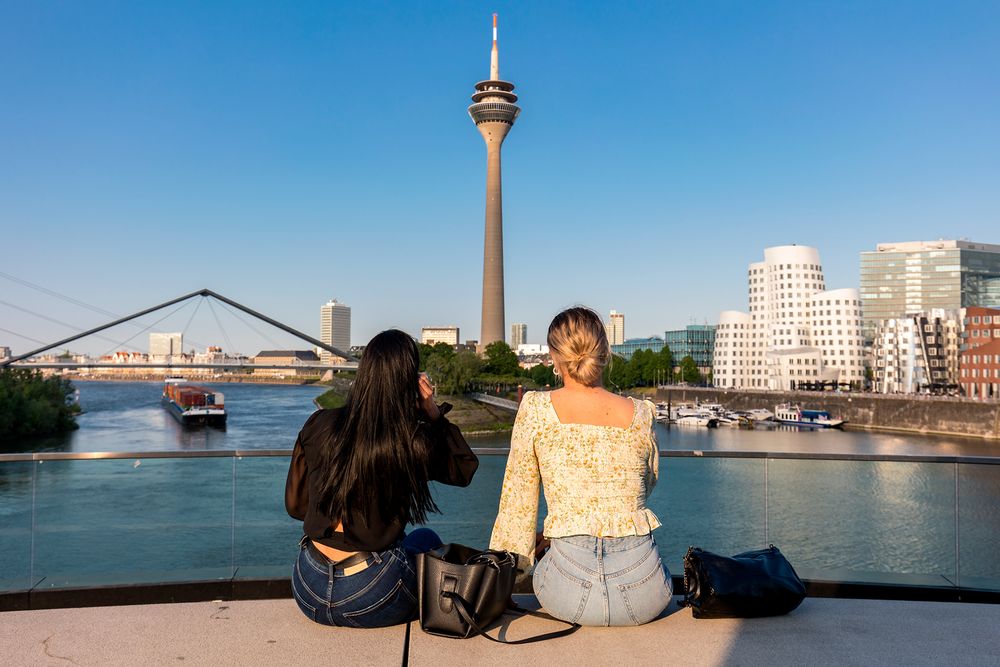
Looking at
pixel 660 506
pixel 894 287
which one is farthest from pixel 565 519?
pixel 894 287

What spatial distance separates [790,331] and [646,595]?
77.4m

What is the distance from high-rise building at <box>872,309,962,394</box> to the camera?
64.4 metres

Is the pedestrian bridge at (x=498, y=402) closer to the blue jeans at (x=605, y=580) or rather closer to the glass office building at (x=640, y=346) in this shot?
the blue jeans at (x=605, y=580)

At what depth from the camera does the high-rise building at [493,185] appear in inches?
3676

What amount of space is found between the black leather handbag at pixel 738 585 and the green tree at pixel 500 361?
7339 cm

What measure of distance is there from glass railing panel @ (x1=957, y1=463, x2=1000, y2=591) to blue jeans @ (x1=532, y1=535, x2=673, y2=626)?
6.67ft

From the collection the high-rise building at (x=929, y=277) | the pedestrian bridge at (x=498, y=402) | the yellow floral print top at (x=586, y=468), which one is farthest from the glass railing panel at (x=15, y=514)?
the high-rise building at (x=929, y=277)

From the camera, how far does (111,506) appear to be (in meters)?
5.52

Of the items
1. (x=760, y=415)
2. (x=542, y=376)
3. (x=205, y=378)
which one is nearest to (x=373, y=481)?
(x=760, y=415)

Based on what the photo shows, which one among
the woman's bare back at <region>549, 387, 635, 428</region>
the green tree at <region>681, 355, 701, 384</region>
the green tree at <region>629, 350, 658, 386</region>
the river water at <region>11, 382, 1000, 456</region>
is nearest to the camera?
the woman's bare back at <region>549, 387, 635, 428</region>

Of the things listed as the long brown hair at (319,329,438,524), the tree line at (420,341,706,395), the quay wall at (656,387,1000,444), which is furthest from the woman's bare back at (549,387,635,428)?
the tree line at (420,341,706,395)

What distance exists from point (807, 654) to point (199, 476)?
11.7 ft

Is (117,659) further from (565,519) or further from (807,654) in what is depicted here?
(807,654)

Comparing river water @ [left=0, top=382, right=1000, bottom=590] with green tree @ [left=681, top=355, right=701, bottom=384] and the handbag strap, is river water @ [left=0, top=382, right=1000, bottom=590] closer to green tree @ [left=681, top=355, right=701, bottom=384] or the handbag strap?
the handbag strap
